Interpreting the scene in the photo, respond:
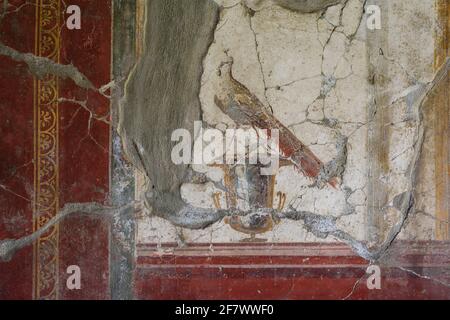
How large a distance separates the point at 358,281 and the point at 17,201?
157 centimetres

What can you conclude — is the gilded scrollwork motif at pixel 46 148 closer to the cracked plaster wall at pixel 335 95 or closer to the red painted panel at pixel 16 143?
the red painted panel at pixel 16 143

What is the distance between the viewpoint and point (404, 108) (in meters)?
2.38

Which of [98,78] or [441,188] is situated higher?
[98,78]

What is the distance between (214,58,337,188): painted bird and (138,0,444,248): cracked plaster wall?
1.1 inches

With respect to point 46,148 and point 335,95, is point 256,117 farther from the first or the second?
point 46,148

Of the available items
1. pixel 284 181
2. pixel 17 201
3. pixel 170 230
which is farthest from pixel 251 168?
pixel 17 201

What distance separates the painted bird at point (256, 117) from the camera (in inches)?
93.7

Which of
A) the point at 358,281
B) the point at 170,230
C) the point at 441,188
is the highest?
the point at 441,188

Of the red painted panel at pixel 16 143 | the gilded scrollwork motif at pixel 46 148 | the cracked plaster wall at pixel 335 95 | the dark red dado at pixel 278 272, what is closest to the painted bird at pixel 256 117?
the cracked plaster wall at pixel 335 95

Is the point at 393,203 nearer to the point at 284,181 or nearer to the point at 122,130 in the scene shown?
the point at 284,181

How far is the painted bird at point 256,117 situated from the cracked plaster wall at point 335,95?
0.03m

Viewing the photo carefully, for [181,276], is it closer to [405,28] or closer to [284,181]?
[284,181]

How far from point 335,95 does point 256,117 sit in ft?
1.21

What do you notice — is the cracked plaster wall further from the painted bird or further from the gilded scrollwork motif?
the gilded scrollwork motif
